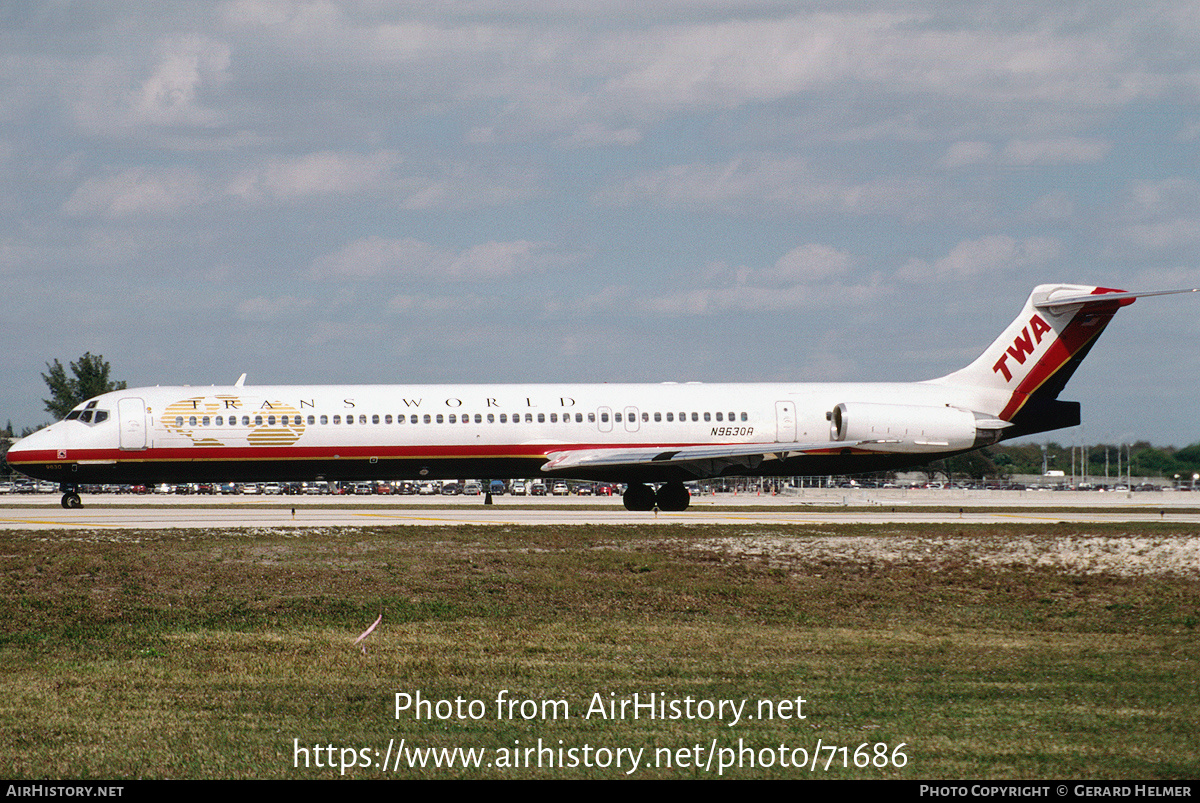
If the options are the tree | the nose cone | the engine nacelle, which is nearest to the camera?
the nose cone

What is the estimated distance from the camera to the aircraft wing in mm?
37031

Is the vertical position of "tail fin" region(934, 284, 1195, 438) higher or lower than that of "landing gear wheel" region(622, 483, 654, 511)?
higher

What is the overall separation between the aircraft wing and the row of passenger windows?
94 centimetres

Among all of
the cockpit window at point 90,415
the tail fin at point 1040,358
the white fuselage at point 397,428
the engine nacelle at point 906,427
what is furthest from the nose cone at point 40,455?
the tail fin at point 1040,358

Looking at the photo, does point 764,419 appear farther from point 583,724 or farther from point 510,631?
point 583,724

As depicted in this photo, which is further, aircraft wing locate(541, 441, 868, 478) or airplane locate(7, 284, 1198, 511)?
aircraft wing locate(541, 441, 868, 478)

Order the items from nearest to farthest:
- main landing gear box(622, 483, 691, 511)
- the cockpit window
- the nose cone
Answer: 1. the nose cone
2. the cockpit window
3. main landing gear box(622, 483, 691, 511)

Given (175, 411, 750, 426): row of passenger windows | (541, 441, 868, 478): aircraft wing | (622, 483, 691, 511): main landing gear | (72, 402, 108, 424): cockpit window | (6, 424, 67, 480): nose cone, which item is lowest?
(622, 483, 691, 511): main landing gear

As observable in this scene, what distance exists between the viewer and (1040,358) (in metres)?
40.0

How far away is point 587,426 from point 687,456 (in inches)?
128

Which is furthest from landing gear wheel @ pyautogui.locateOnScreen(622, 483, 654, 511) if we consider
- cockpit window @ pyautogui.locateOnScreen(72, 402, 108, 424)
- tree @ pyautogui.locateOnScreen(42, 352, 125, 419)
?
Result: tree @ pyautogui.locateOnScreen(42, 352, 125, 419)

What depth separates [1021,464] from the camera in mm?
143875

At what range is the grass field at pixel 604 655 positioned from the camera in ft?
31.7

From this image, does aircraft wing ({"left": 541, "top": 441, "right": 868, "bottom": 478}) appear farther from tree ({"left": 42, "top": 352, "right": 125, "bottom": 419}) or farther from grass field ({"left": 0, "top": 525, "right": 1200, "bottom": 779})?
tree ({"left": 42, "top": 352, "right": 125, "bottom": 419})
